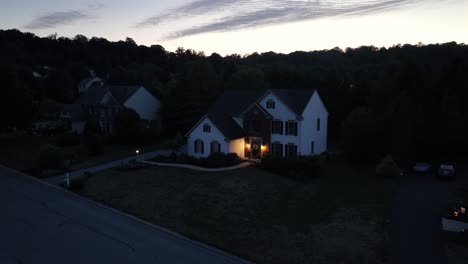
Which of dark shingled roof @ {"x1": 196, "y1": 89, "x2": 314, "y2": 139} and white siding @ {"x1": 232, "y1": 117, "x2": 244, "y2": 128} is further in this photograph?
white siding @ {"x1": 232, "y1": 117, "x2": 244, "y2": 128}

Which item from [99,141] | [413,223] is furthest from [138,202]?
[99,141]

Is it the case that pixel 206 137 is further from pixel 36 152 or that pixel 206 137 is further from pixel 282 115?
pixel 36 152

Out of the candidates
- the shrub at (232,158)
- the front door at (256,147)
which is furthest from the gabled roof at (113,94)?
the shrub at (232,158)

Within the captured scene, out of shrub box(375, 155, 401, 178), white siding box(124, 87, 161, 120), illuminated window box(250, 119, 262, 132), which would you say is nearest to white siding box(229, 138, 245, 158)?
illuminated window box(250, 119, 262, 132)

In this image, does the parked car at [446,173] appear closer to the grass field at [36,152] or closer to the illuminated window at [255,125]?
the illuminated window at [255,125]

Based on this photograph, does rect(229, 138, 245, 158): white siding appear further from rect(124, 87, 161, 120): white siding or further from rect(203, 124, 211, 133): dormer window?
rect(124, 87, 161, 120): white siding

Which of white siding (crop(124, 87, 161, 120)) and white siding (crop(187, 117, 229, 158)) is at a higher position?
white siding (crop(124, 87, 161, 120))
